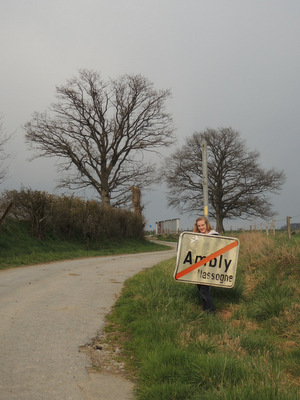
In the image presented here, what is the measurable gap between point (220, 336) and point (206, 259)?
142cm

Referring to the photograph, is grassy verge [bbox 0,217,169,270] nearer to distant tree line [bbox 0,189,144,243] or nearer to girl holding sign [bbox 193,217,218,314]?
distant tree line [bbox 0,189,144,243]

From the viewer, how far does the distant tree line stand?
2030 cm

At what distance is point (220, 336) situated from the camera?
5078 mm

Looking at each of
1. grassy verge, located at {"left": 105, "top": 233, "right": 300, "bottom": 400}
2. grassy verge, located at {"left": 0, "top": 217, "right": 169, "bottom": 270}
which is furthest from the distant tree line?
grassy verge, located at {"left": 105, "top": 233, "right": 300, "bottom": 400}

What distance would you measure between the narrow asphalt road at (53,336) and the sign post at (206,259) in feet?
5.36

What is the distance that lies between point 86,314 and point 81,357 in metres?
2.20

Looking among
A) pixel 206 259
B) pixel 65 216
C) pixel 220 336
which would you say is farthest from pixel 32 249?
pixel 220 336

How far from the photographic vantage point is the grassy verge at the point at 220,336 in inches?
139

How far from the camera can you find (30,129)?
32.3 metres

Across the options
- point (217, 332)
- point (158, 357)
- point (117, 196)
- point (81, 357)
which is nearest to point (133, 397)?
point (158, 357)

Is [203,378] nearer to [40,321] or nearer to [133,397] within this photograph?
[133,397]

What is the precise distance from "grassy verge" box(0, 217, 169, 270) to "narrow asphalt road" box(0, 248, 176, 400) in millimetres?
5096

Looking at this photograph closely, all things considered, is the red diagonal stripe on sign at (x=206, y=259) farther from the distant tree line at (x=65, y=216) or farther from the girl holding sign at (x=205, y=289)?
the distant tree line at (x=65, y=216)

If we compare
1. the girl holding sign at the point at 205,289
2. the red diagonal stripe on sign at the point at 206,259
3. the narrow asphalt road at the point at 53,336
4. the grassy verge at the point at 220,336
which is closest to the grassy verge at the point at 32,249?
the narrow asphalt road at the point at 53,336
